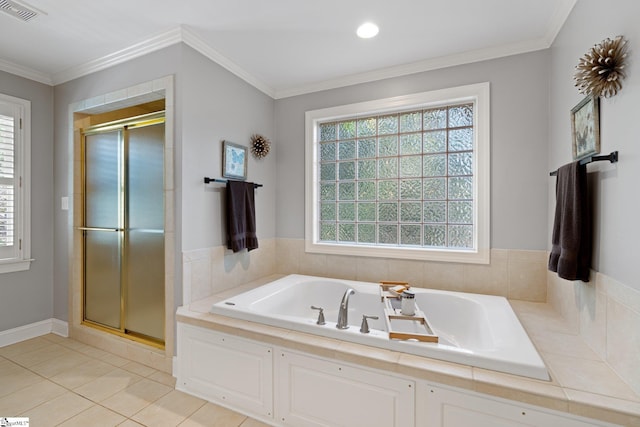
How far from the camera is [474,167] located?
7.88ft

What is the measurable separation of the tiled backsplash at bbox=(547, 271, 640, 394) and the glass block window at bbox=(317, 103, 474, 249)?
935mm

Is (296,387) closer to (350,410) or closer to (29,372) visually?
(350,410)

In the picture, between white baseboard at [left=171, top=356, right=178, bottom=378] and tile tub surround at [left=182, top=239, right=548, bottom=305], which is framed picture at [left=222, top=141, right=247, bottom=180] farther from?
white baseboard at [left=171, top=356, right=178, bottom=378]

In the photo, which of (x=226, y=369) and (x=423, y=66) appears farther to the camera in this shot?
(x=423, y=66)

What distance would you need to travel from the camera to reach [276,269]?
3133 millimetres

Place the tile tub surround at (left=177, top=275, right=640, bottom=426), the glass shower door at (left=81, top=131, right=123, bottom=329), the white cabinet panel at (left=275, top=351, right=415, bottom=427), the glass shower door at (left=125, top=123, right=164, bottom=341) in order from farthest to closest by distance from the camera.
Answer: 1. the glass shower door at (left=81, top=131, right=123, bottom=329)
2. the glass shower door at (left=125, top=123, right=164, bottom=341)
3. the white cabinet panel at (left=275, top=351, right=415, bottom=427)
4. the tile tub surround at (left=177, top=275, right=640, bottom=426)

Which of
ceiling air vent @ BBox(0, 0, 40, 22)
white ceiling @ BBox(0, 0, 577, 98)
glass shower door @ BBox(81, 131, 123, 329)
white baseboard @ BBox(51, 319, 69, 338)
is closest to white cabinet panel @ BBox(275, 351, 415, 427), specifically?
glass shower door @ BBox(81, 131, 123, 329)

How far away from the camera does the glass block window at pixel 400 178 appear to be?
8.20ft

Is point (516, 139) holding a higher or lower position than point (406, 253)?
higher

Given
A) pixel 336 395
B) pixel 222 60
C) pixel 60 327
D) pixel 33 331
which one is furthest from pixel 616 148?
pixel 33 331

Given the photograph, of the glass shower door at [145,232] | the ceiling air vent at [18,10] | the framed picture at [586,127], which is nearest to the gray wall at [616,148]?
the framed picture at [586,127]

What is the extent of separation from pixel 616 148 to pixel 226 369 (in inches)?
91.3

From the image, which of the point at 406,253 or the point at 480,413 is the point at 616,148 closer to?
the point at 480,413

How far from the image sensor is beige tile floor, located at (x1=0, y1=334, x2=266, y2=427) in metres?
1.71
